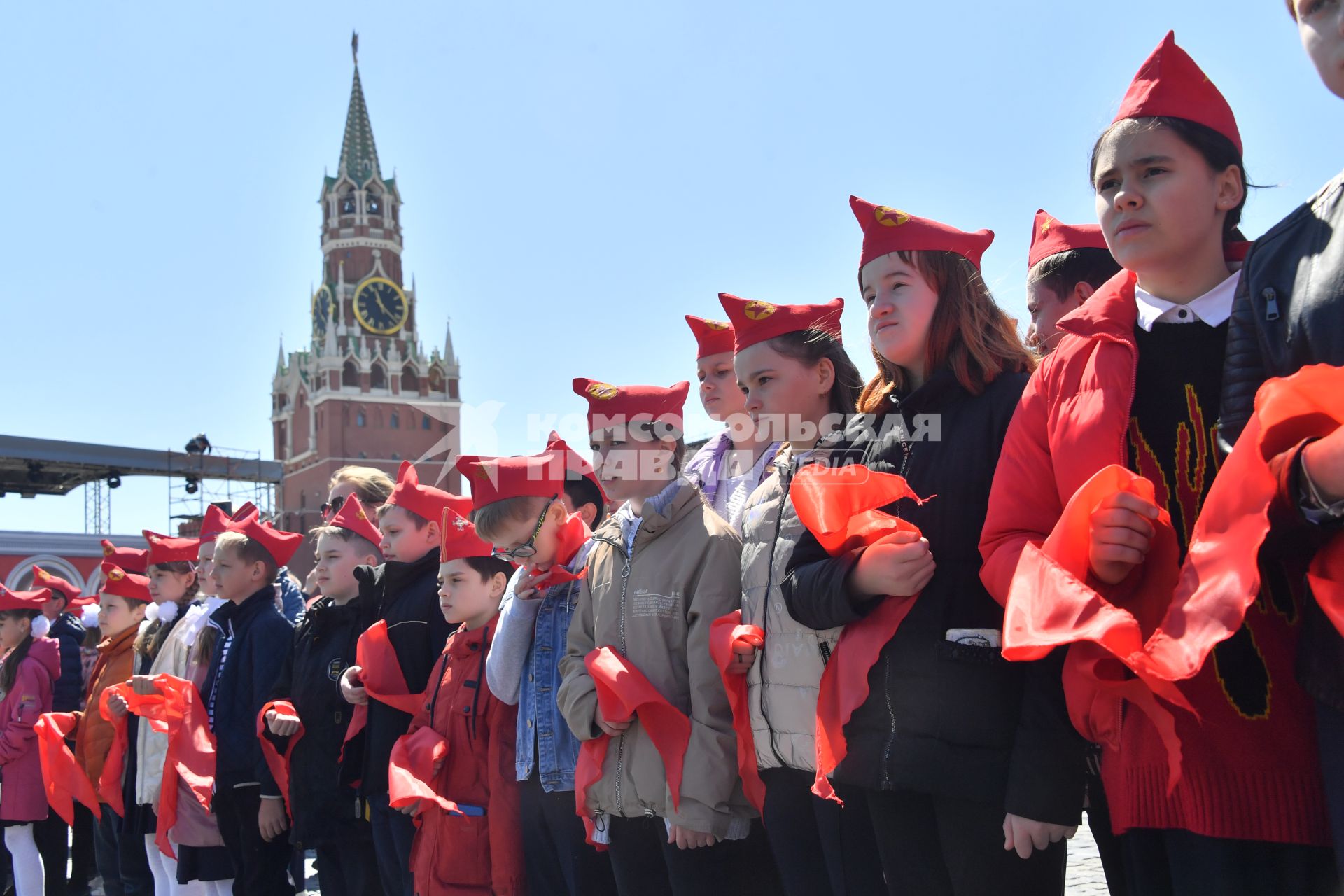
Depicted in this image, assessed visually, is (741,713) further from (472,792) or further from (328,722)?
(328,722)

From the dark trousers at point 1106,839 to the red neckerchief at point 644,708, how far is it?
1.11 meters

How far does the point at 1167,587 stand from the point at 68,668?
7.93 metres

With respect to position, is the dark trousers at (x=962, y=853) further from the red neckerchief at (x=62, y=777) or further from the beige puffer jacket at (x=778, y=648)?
the red neckerchief at (x=62, y=777)

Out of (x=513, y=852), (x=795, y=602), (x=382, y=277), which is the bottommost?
(x=513, y=852)

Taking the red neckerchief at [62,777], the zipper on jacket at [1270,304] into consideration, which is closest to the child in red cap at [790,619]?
the zipper on jacket at [1270,304]

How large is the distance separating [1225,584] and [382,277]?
75.7m

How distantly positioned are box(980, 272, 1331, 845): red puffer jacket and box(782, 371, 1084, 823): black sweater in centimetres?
14

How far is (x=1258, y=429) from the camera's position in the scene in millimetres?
1552

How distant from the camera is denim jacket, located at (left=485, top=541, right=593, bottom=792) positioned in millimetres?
3955

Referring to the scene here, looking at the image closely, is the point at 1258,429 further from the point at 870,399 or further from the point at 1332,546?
the point at 870,399

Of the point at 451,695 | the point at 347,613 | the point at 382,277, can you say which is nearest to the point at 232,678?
the point at 347,613

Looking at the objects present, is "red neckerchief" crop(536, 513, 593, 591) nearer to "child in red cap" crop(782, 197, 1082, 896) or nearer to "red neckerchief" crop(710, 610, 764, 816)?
"red neckerchief" crop(710, 610, 764, 816)

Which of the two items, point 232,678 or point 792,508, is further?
point 232,678

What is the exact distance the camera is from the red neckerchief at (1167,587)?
150 cm
